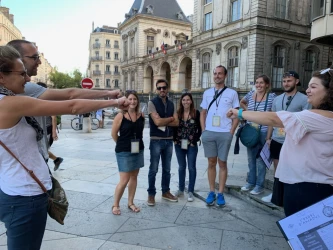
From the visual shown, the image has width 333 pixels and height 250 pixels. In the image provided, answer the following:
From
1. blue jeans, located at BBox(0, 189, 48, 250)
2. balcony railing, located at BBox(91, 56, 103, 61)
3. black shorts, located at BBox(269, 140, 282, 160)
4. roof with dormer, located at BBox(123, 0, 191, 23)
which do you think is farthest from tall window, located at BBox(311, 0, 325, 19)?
balcony railing, located at BBox(91, 56, 103, 61)

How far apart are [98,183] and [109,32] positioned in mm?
84977

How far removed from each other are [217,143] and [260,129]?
2.92 ft

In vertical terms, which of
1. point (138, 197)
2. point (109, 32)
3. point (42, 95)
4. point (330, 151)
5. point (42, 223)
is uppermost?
point (109, 32)

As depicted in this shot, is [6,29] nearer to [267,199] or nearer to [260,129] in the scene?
[260,129]

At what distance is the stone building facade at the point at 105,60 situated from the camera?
79500 mm

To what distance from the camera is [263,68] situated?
27.1 meters

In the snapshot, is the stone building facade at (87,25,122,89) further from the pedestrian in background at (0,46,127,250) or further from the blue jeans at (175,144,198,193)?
the pedestrian in background at (0,46,127,250)

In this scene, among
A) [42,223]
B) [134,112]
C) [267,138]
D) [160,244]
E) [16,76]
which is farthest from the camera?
[267,138]

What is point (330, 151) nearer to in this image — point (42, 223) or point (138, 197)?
point (42, 223)

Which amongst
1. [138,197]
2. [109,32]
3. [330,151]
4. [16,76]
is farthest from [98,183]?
[109,32]

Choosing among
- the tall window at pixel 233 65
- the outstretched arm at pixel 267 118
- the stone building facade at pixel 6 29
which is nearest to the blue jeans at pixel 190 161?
the outstretched arm at pixel 267 118

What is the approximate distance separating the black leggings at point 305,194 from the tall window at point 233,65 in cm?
2759

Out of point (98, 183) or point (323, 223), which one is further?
point (98, 183)

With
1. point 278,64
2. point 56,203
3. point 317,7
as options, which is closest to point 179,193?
point 56,203
